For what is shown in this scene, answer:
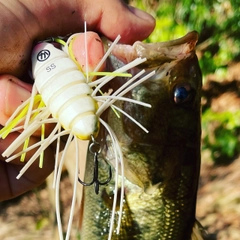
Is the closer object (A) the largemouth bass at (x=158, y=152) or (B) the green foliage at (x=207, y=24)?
(A) the largemouth bass at (x=158, y=152)

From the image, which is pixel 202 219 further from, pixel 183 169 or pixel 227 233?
pixel 183 169

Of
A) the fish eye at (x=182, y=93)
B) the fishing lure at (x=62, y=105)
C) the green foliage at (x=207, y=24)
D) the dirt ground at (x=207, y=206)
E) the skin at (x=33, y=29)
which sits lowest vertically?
the fishing lure at (x=62, y=105)

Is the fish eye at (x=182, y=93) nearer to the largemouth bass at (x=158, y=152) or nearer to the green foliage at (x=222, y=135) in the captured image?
the largemouth bass at (x=158, y=152)

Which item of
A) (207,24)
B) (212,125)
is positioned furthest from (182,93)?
(207,24)

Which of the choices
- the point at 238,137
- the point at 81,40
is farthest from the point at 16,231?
the point at 81,40

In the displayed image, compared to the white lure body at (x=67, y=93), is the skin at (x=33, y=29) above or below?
above

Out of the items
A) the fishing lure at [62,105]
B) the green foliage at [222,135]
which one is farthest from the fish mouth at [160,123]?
the green foliage at [222,135]
